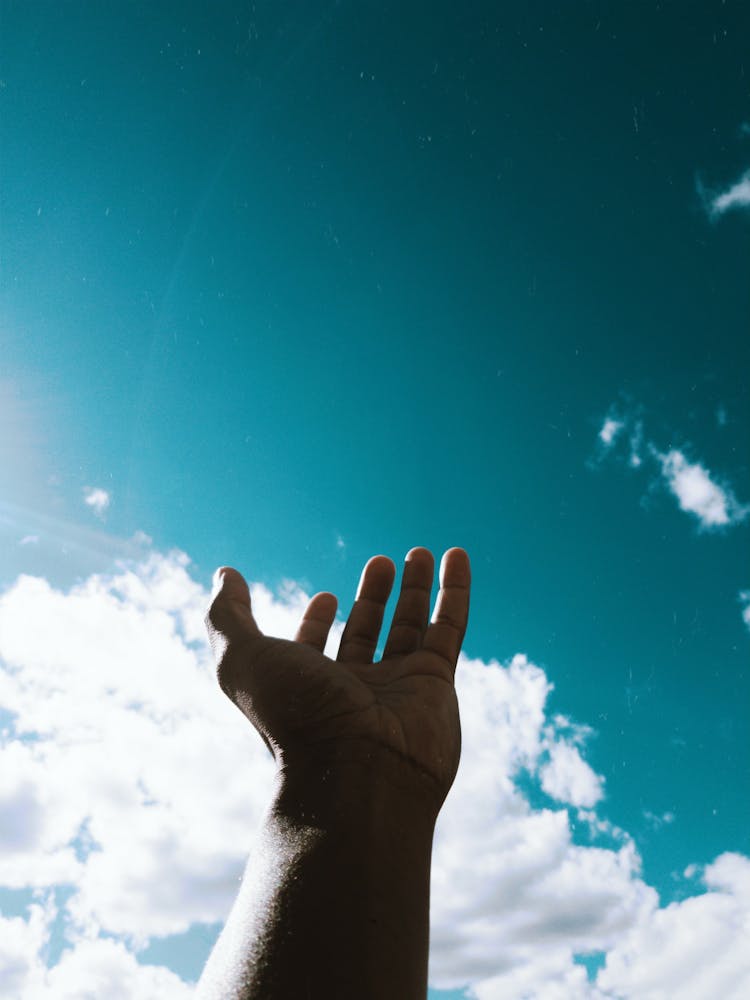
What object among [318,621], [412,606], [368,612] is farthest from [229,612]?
[412,606]

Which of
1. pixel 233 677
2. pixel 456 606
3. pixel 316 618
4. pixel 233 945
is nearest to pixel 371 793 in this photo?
pixel 233 945

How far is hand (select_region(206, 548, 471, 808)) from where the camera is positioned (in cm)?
350

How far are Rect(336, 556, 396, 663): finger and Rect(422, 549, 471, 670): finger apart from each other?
54cm

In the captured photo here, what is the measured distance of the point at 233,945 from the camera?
2.66 meters

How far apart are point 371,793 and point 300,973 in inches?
31.9

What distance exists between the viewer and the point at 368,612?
5.12 m

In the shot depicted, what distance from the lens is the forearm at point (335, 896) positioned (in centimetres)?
246

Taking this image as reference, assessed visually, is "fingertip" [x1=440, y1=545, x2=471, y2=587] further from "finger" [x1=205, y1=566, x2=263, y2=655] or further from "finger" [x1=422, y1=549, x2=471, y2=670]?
"finger" [x1=205, y1=566, x2=263, y2=655]

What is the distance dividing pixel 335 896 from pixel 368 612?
253 centimetres

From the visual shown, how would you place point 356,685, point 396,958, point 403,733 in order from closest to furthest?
point 396,958 → point 403,733 → point 356,685

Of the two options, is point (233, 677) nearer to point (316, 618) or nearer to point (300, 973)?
point (316, 618)

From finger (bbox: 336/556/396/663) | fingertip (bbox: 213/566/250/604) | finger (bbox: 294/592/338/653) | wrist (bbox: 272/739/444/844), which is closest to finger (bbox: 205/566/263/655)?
fingertip (bbox: 213/566/250/604)

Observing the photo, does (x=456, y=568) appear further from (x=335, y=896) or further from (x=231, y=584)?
(x=335, y=896)

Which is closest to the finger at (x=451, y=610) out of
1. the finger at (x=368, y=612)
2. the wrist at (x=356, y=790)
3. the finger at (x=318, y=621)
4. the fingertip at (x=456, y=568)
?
the fingertip at (x=456, y=568)
